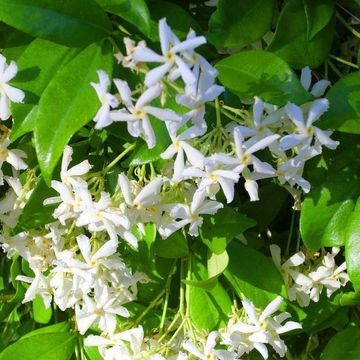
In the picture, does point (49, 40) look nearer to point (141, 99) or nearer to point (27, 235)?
point (141, 99)

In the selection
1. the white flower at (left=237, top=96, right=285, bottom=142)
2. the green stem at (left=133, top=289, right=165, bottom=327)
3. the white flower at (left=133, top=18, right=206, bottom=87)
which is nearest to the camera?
the white flower at (left=133, top=18, right=206, bottom=87)

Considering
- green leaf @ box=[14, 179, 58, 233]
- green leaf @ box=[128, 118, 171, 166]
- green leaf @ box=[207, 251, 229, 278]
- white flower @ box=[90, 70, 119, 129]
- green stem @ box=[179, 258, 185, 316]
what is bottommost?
green stem @ box=[179, 258, 185, 316]

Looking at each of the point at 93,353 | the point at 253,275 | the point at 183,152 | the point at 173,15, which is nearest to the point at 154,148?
the point at 183,152

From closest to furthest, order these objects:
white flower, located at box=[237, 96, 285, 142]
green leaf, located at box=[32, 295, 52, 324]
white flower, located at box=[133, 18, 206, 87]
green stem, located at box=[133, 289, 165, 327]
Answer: white flower, located at box=[133, 18, 206, 87] < white flower, located at box=[237, 96, 285, 142] < green stem, located at box=[133, 289, 165, 327] < green leaf, located at box=[32, 295, 52, 324]

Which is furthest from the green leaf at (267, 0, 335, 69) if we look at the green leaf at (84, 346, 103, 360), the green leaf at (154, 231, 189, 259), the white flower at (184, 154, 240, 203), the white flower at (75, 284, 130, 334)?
the green leaf at (84, 346, 103, 360)

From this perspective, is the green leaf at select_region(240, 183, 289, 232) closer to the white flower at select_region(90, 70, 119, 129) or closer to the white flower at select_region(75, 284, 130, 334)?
the white flower at select_region(75, 284, 130, 334)

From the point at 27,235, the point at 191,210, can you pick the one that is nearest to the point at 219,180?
the point at 191,210

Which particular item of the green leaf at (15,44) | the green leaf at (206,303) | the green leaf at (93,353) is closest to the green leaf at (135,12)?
the green leaf at (15,44)

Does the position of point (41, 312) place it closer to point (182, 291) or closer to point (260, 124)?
point (182, 291)
